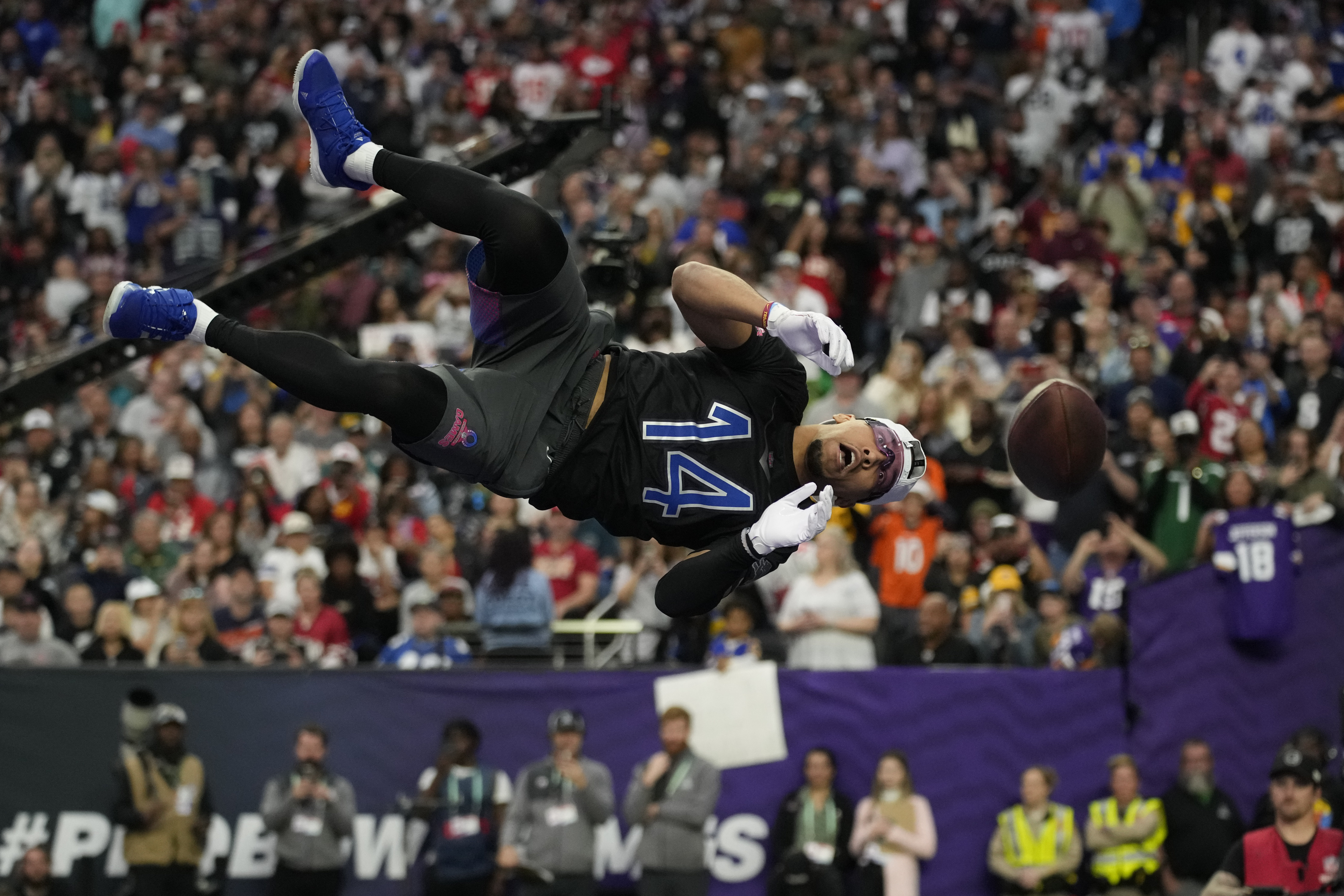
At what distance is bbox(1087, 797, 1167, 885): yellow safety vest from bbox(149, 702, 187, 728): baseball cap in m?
5.97

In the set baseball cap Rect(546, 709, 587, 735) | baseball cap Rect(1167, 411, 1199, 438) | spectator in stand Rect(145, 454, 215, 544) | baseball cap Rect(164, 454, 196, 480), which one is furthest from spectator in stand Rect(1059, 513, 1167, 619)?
baseball cap Rect(164, 454, 196, 480)

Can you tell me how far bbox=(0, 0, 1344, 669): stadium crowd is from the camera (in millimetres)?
12773

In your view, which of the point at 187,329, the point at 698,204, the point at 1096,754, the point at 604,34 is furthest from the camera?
the point at 604,34

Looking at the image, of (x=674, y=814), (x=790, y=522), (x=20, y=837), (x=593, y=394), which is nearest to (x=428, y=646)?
(x=674, y=814)

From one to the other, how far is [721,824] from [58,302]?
891 centimetres

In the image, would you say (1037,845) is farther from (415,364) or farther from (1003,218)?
(415,364)

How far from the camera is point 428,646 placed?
12727 mm

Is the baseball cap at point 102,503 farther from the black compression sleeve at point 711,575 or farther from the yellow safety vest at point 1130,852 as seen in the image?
the black compression sleeve at point 711,575

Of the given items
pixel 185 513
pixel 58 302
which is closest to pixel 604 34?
pixel 58 302

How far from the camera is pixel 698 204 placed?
1756 centimetres

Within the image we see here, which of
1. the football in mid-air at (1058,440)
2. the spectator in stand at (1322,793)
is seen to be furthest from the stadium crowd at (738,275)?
the football in mid-air at (1058,440)

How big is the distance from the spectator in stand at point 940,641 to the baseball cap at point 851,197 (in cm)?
510

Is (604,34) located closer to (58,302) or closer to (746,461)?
(58,302)

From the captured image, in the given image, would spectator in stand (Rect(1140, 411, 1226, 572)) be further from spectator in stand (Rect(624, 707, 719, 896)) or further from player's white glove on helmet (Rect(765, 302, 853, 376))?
player's white glove on helmet (Rect(765, 302, 853, 376))
